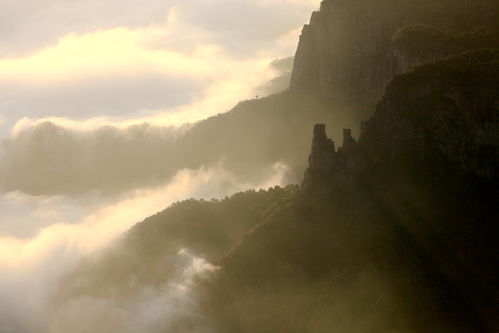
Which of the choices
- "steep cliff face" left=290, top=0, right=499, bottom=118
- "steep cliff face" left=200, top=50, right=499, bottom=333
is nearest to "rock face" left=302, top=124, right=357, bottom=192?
"steep cliff face" left=200, top=50, right=499, bottom=333

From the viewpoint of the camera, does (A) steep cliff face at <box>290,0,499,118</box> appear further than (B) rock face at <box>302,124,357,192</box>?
Yes

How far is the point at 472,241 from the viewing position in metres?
101

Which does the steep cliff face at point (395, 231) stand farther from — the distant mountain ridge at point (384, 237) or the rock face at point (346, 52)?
the rock face at point (346, 52)

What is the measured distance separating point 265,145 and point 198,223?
59.4 metres

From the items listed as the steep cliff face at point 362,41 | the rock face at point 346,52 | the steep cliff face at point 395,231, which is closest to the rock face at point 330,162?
the steep cliff face at point 395,231

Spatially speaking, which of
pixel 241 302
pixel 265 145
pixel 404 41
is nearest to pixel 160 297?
pixel 241 302

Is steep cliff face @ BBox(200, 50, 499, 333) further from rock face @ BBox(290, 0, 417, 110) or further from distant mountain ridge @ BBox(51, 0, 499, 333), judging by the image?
rock face @ BBox(290, 0, 417, 110)

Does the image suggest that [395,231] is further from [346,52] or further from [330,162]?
[346,52]

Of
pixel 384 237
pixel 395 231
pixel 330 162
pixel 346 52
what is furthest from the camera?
pixel 346 52

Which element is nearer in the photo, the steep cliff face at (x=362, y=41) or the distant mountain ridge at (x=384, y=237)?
the distant mountain ridge at (x=384, y=237)

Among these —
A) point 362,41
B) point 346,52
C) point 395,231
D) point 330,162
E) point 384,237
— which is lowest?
point 384,237

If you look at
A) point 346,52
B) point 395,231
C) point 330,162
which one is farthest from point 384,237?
point 346,52

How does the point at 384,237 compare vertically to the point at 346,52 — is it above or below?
below

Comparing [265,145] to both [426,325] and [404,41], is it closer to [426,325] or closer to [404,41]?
[404,41]
